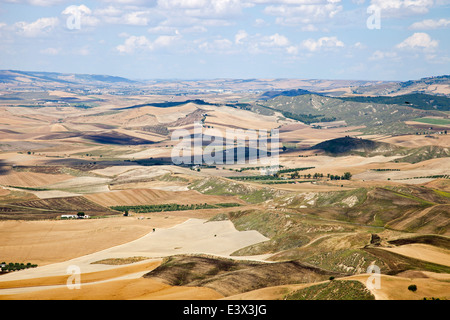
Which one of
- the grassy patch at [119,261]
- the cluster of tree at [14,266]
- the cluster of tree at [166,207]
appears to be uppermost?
the grassy patch at [119,261]

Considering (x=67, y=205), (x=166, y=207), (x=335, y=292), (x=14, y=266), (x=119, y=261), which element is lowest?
(x=166, y=207)

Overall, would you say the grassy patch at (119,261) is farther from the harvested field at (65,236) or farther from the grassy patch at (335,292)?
the grassy patch at (335,292)

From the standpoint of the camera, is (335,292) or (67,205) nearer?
(335,292)

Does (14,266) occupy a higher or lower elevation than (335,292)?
lower

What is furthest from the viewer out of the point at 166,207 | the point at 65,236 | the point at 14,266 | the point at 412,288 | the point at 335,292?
the point at 166,207

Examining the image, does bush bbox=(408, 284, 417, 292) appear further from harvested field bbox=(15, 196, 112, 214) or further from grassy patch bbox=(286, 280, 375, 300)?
harvested field bbox=(15, 196, 112, 214)

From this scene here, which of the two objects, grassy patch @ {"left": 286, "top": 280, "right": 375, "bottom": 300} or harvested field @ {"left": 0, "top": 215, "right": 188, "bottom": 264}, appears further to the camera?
harvested field @ {"left": 0, "top": 215, "right": 188, "bottom": 264}

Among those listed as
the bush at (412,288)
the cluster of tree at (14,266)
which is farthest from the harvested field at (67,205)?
the bush at (412,288)

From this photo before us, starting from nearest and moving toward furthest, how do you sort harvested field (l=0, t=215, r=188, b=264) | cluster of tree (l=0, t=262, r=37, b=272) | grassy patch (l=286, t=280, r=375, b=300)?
grassy patch (l=286, t=280, r=375, b=300) < cluster of tree (l=0, t=262, r=37, b=272) < harvested field (l=0, t=215, r=188, b=264)

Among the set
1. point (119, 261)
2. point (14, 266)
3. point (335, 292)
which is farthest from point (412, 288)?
point (14, 266)

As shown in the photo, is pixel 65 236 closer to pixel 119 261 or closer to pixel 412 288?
pixel 119 261

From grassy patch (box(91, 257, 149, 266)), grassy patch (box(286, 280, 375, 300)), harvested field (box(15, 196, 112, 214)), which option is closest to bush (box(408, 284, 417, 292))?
grassy patch (box(286, 280, 375, 300))
